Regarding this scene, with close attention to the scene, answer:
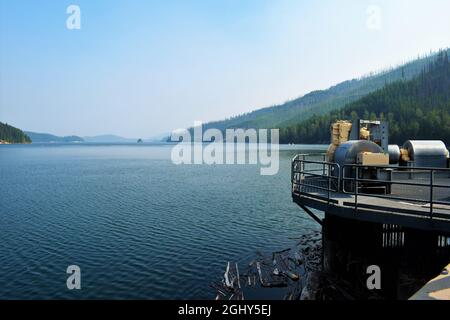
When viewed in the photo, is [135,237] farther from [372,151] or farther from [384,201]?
[384,201]

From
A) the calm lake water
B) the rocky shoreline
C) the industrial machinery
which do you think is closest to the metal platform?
the industrial machinery

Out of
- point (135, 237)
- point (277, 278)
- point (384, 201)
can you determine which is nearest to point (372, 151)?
point (384, 201)

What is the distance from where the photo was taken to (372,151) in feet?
46.9

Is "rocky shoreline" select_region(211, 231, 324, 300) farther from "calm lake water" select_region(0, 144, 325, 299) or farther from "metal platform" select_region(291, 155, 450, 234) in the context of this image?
"metal platform" select_region(291, 155, 450, 234)

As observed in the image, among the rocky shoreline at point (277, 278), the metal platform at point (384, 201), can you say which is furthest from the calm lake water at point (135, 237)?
the metal platform at point (384, 201)

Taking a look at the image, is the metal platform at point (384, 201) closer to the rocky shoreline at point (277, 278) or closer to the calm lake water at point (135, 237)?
the rocky shoreline at point (277, 278)

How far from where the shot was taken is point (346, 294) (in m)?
13.6

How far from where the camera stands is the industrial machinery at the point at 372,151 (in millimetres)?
13867

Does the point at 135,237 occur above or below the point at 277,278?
above

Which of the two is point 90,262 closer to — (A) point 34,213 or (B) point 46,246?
(B) point 46,246

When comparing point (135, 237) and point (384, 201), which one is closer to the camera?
point (384, 201)
